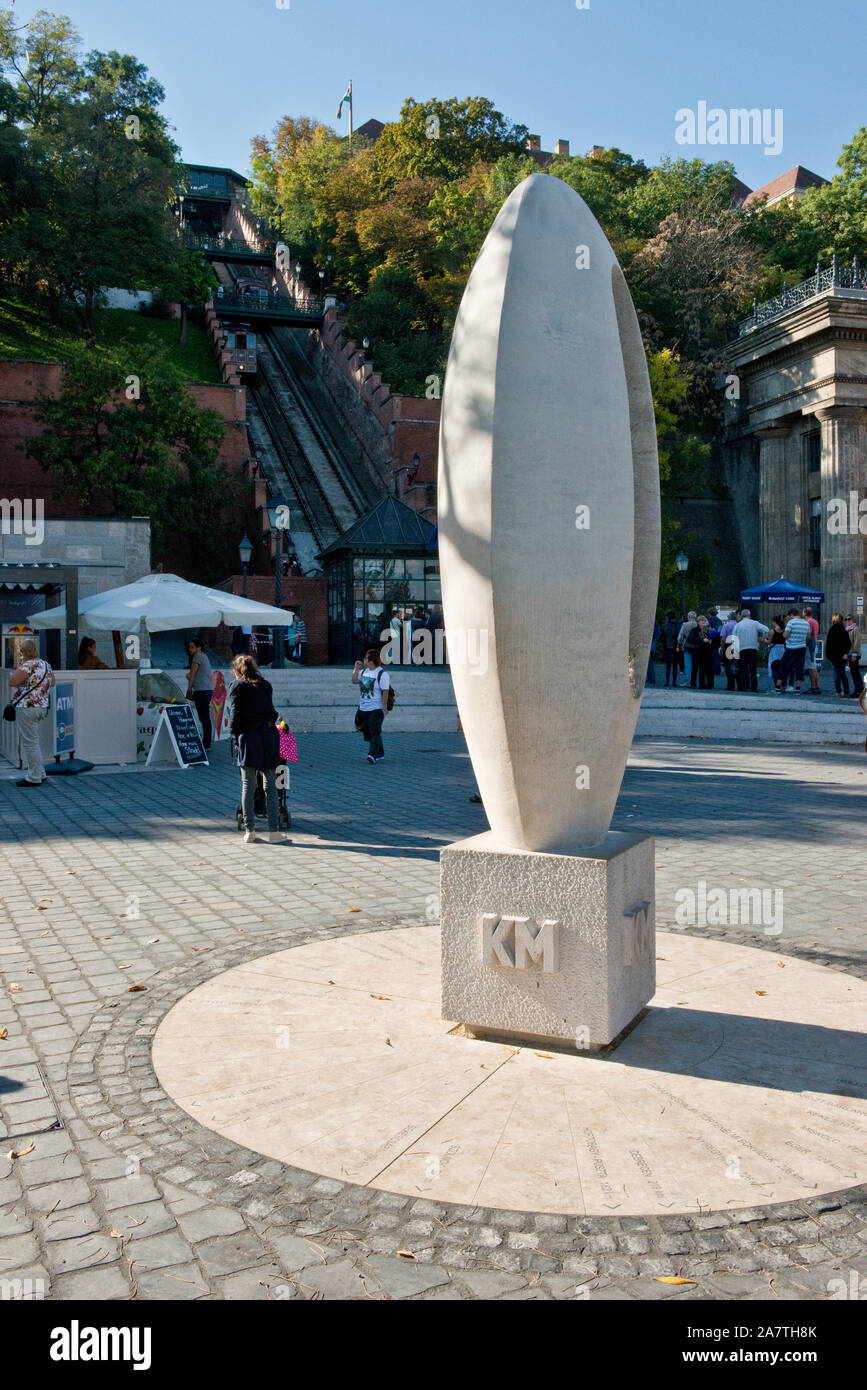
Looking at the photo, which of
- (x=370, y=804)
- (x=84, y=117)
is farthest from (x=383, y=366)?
(x=370, y=804)

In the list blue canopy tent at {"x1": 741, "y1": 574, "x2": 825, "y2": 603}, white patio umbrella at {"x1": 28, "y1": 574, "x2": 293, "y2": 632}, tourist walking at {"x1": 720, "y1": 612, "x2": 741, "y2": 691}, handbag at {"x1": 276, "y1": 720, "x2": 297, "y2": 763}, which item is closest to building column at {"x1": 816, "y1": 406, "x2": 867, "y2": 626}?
blue canopy tent at {"x1": 741, "y1": 574, "x2": 825, "y2": 603}

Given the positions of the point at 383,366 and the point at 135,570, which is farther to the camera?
the point at 383,366

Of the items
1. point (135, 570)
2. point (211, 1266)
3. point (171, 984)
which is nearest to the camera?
point (211, 1266)

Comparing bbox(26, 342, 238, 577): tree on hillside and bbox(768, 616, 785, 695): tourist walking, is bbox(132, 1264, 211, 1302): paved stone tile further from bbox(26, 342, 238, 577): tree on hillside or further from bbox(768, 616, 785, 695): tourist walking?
bbox(26, 342, 238, 577): tree on hillside

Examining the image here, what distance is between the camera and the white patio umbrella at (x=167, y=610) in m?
17.8

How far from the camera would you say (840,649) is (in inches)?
955

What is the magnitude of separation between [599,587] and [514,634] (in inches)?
17.3

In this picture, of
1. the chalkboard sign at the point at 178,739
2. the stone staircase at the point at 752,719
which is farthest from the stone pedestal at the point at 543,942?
the stone staircase at the point at 752,719

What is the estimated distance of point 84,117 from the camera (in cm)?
4622

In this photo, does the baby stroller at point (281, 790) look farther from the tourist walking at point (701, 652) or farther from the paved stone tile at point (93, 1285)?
the tourist walking at point (701, 652)

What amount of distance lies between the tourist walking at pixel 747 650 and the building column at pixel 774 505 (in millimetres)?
20683
